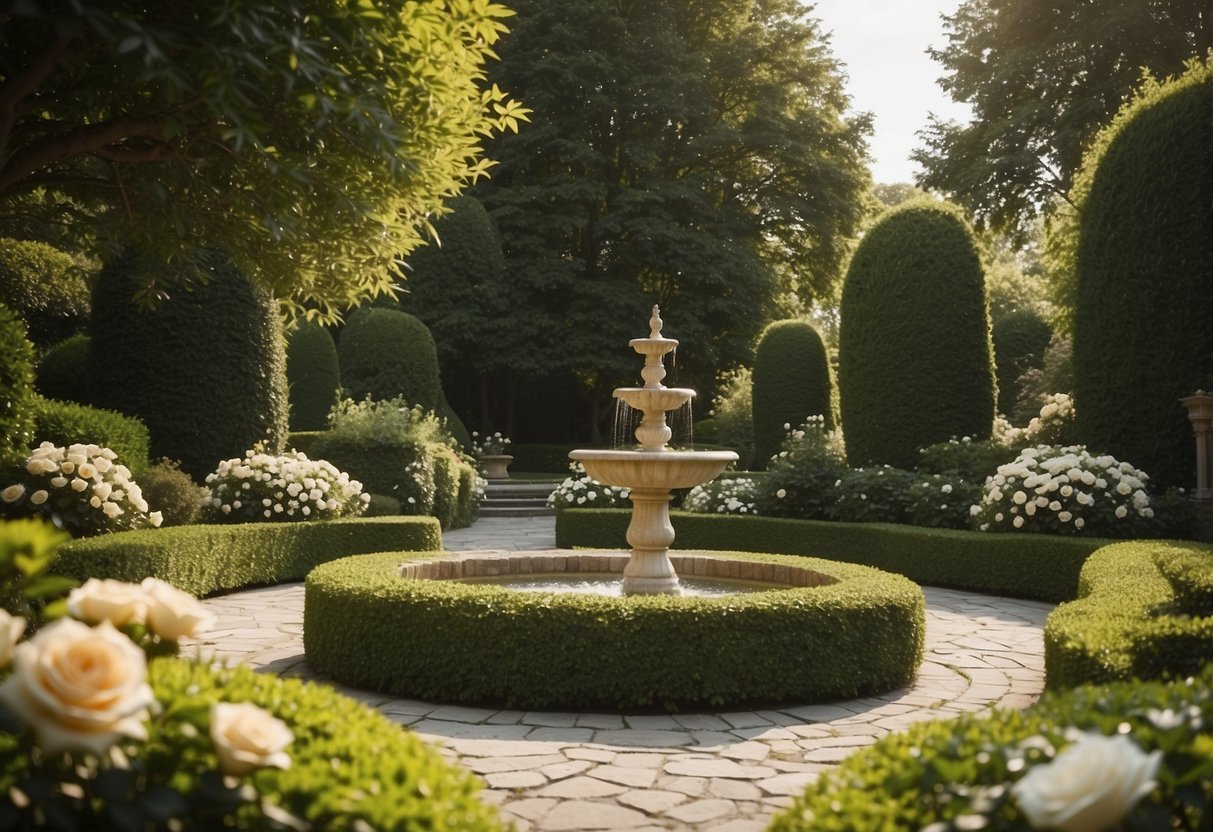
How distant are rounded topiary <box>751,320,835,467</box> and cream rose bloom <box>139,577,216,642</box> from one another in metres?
20.6

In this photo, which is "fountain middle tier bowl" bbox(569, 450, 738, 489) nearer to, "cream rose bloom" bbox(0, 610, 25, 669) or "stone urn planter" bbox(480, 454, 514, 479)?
"cream rose bloom" bbox(0, 610, 25, 669)

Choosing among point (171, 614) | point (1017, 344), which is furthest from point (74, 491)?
point (1017, 344)

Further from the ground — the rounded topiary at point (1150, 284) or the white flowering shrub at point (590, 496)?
the rounded topiary at point (1150, 284)

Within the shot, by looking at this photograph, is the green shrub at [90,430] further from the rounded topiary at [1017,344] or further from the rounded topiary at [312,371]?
the rounded topiary at [1017,344]

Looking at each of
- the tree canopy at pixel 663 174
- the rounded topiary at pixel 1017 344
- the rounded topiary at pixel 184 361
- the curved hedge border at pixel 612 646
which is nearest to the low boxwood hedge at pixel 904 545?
the curved hedge border at pixel 612 646

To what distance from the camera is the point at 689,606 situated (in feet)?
19.8

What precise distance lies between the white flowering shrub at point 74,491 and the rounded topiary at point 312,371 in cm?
1243

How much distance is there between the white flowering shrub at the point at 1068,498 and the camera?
10.9 meters

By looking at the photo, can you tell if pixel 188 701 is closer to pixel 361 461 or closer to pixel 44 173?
pixel 44 173

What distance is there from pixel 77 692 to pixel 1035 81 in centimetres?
2570

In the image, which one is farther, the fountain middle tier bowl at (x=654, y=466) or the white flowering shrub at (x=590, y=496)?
the white flowering shrub at (x=590, y=496)

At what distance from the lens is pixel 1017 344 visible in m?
25.9

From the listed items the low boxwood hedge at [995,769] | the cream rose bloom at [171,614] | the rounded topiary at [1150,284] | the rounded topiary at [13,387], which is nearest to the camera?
the low boxwood hedge at [995,769]

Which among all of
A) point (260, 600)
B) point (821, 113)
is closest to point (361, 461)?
point (260, 600)
